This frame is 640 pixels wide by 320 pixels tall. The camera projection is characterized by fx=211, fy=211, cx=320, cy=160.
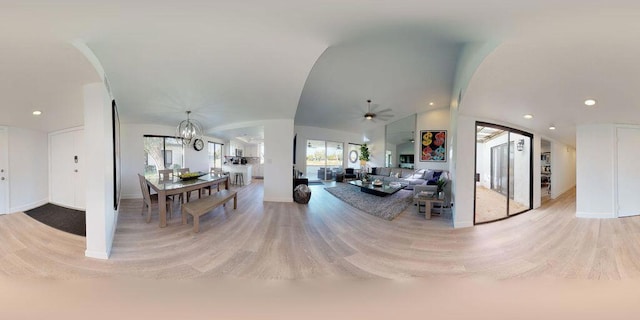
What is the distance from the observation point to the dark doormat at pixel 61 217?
10.1 ft

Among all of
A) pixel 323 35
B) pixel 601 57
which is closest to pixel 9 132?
pixel 323 35

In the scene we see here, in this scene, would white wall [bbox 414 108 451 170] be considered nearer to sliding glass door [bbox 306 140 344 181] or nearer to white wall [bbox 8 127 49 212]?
sliding glass door [bbox 306 140 344 181]

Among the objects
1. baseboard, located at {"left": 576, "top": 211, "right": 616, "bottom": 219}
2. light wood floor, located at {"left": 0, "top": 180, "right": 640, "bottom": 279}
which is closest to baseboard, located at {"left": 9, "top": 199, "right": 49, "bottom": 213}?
light wood floor, located at {"left": 0, "top": 180, "right": 640, "bottom": 279}

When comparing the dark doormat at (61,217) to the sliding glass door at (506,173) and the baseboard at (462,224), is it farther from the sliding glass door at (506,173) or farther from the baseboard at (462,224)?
the sliding glass door at (506,173)

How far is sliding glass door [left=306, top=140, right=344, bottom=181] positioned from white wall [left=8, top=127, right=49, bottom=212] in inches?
278

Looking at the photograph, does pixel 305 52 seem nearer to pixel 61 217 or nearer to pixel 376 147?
pixel 61 217

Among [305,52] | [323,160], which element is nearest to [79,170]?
[305,52]

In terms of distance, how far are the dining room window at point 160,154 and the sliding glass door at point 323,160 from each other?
15.0 feet

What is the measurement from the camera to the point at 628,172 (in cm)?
405

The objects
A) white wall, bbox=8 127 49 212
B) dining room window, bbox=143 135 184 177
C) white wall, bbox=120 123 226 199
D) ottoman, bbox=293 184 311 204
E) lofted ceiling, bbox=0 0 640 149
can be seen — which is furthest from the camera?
dining room window, bbox=143 135 184 177

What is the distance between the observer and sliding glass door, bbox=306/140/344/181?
29.8 ft

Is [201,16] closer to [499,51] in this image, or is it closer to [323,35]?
[323,35]

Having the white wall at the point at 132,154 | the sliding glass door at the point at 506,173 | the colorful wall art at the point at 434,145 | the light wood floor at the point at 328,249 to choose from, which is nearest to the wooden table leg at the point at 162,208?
the light wood floor at the point at 328,249

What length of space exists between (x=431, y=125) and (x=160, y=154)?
344 inches
